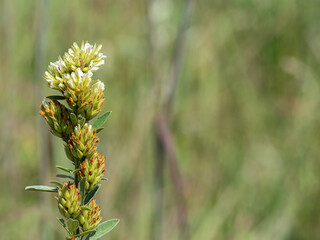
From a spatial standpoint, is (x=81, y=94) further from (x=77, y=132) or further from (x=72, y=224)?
(x=72, y=224)

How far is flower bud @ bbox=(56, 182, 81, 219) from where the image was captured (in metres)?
0.81

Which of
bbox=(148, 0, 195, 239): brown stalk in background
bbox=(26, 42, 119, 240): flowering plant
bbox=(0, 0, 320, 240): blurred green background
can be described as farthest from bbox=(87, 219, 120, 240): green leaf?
bbox=(0, 0, 320, 240): blurred green background

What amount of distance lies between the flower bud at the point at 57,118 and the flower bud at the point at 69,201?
0.31 ft

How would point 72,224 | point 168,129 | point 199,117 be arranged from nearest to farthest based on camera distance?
point 72,224
point 168,129
point 199,117

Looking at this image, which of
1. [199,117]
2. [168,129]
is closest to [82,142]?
[168,129]

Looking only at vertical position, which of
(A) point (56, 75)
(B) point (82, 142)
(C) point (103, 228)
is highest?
(A) point (56, 75)

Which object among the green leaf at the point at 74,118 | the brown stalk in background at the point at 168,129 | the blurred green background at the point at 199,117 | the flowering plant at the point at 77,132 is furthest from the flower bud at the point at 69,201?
the blurred green background at the point at 199,117

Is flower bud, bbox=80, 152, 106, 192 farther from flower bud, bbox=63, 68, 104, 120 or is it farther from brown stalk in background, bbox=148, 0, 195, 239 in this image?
brown stalk in background, bbox=148, 0, 195, 239

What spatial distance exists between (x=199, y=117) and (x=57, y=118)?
252cm

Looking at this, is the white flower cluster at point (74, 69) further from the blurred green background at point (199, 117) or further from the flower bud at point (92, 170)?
the blurred green background at point (199, 117)

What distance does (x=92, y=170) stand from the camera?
834 millimetres

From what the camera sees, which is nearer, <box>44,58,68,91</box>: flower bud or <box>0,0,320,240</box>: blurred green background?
<box>44,58,68,91</box>: flower bud

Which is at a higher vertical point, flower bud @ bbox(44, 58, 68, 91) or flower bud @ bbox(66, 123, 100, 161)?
flower bud @ bbox(44, 58, 68, 91)

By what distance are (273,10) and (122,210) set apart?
5.72ft
